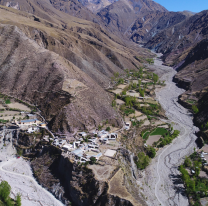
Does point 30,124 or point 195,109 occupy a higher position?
point 195,109

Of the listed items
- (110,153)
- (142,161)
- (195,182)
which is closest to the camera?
(195,182)

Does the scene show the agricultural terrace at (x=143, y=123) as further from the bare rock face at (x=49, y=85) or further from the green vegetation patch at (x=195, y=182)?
the bare rock face at (x=49, y=85)

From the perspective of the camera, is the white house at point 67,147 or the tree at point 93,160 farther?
the white house at point 67,147

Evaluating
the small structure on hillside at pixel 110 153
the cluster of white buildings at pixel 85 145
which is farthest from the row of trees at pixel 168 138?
the small structure on hillside at pixel 110 153

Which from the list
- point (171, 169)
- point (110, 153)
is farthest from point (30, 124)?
point (171, 169)

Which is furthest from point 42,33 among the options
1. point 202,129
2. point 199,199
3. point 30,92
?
point 199,199

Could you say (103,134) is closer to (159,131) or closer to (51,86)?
(159,131)

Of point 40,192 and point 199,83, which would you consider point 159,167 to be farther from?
point 199,83
